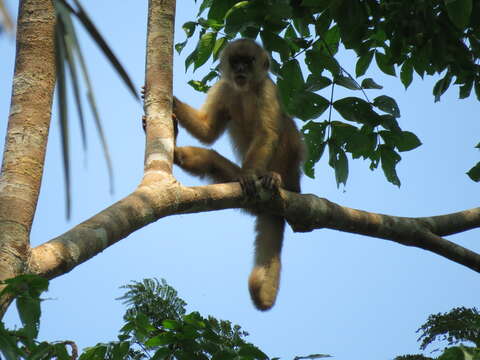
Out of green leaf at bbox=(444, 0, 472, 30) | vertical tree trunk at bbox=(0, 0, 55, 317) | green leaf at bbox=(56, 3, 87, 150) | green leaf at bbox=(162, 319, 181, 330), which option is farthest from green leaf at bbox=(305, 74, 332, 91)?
green leaf at bbox=(56, 3, 87, 150)

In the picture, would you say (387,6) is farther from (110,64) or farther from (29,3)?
(110,64)

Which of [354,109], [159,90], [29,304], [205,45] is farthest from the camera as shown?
[205,45]

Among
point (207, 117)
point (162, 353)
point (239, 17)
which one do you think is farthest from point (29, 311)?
point (207, 117)

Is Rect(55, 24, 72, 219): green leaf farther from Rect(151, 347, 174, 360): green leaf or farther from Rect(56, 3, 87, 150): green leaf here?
Rect(151, 347, 174, 360): green leaf

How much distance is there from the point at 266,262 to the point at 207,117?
1.82 meters

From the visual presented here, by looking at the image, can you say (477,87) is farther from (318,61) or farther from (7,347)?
(7,347)

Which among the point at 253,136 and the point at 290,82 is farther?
the point at 253,136

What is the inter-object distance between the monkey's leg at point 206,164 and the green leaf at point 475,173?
2.01 meters

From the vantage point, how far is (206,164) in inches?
219

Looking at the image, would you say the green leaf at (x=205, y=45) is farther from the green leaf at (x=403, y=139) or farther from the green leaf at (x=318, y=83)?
the green leaf at (x=403, y=139)

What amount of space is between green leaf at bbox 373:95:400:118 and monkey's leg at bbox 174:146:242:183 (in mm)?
1567

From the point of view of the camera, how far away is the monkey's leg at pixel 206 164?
18.1 ft

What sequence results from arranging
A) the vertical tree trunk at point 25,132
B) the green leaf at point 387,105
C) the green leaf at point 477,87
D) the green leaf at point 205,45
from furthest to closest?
the green leaf at point 205,45 < the green leaf at point 477,87 < the green leaf at point 387,105 < the vertical tree trunk at point 25,132

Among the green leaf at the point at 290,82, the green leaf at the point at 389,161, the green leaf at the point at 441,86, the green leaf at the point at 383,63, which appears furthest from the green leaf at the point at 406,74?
the green leaf at the point at 290,82
